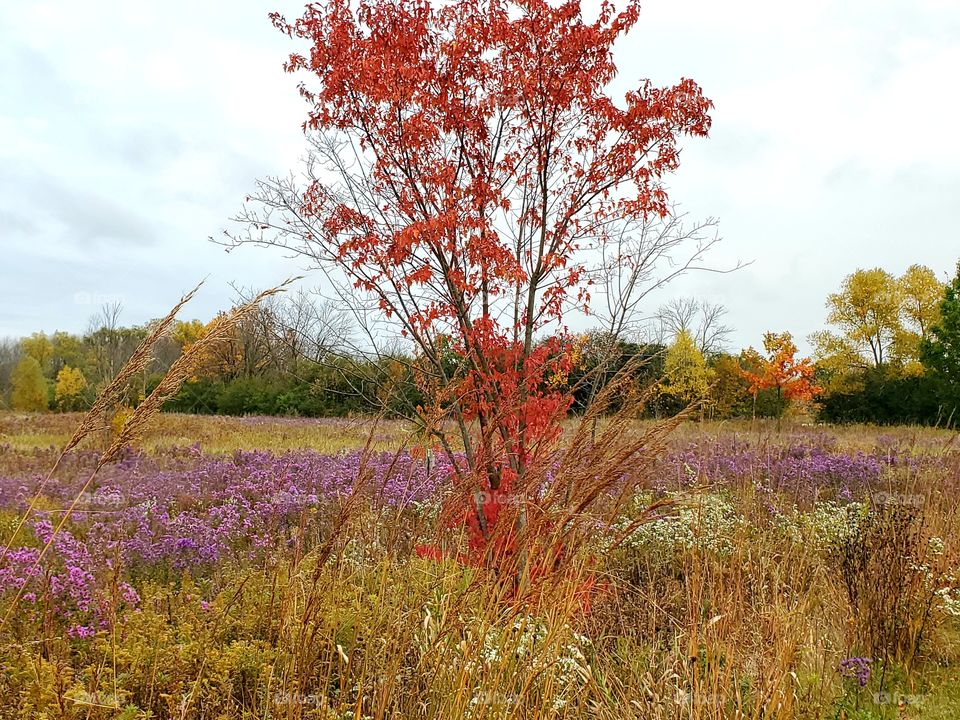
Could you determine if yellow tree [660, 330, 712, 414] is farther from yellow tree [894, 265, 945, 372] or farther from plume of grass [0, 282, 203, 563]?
plume of grass [0, 282, 203, 563]

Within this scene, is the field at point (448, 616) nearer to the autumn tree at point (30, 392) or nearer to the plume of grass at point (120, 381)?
the plume of grass at point (120, 381)

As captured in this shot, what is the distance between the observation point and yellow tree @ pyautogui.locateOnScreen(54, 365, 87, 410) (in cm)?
3815

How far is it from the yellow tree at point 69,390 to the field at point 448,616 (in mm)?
35019

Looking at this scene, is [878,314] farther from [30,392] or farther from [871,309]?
[30,392]

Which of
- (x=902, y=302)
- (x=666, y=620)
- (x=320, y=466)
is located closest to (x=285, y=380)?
(x=320, y=466)

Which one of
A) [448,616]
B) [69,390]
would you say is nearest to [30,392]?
[69,390]

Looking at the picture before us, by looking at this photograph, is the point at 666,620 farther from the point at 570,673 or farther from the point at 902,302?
the point at 902,302

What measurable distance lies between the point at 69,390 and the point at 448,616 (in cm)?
4233

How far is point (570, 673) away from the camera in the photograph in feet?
9.16

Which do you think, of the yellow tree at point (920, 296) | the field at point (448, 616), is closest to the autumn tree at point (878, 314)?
the yellow tree at point (920, 296)

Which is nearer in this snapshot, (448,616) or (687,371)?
(448,616)

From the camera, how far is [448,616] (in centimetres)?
233

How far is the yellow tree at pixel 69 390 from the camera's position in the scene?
3815 cm

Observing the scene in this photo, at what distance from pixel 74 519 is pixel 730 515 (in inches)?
230
